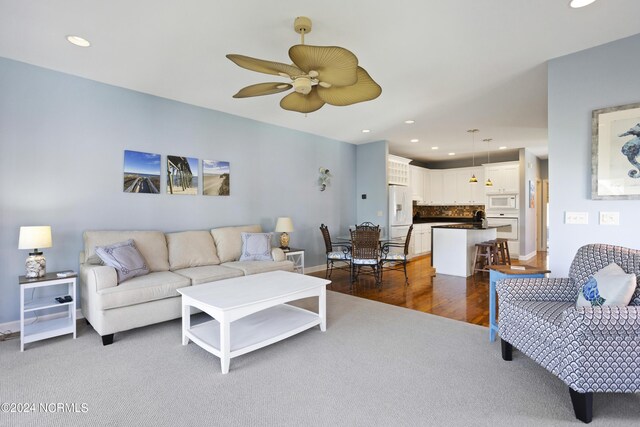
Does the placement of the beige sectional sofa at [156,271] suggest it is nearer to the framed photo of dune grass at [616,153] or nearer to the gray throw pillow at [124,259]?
the gray throw pillow at [124,259]

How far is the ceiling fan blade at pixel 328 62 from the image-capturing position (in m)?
Result: 1.97

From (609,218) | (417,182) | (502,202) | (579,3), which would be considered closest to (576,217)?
(609,218)

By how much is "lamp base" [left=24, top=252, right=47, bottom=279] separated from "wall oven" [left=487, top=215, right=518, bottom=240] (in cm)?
825

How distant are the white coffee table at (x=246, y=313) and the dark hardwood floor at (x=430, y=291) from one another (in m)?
1.49

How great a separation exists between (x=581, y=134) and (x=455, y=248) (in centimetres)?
319

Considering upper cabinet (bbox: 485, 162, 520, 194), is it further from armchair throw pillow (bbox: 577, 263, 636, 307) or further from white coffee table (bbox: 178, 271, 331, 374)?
white coffee table (bbox: 178, 271, 331, 374)

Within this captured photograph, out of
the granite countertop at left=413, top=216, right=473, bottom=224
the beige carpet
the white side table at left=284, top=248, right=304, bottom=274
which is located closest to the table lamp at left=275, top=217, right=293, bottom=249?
the white side table at left=284, top=248, right=304, bottom=274

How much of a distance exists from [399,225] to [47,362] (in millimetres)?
6217

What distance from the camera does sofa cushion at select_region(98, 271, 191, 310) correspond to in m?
2.84

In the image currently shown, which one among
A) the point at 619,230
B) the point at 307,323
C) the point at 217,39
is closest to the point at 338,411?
the point at 307,323

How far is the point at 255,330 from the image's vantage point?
9.29 ft

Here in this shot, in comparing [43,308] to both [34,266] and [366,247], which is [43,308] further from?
[366,247]

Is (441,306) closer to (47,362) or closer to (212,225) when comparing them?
(212,225)

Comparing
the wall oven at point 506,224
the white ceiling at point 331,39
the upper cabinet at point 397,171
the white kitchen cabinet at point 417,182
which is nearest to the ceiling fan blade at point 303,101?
the white ceiling at point 331,39
